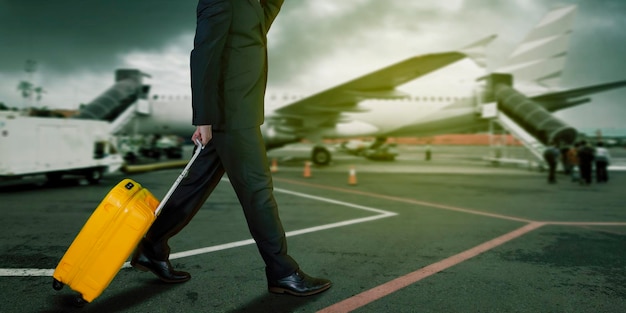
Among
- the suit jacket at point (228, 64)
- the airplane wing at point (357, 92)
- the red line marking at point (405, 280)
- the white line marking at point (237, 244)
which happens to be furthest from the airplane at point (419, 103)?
the suit jacket at point (228, 64)

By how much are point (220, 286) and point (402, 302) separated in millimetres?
1184

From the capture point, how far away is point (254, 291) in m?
2.53

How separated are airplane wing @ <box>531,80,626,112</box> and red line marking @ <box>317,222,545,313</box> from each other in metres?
17.7

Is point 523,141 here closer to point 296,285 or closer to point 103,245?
point 296,285

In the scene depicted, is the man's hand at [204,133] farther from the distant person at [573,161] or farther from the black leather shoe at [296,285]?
the distant person at [573,161]

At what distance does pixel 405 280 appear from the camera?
108 inches

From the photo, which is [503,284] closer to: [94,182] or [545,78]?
[94,182]

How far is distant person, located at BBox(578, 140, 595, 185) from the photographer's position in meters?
11.0

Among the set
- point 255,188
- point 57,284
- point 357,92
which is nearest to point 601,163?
point 357,92

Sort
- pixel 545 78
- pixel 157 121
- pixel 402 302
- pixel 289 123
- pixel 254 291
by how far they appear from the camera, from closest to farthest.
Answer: pixel 402 302 < pixel 254 291 < pixel 289 123 < pixel 157 121 < pixel 545 78

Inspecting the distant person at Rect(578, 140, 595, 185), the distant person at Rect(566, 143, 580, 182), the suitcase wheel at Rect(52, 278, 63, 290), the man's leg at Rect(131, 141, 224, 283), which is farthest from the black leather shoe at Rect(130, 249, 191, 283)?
the distant person at Rect(566, 143, 580, 182)

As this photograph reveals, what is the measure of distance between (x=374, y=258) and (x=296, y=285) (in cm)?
111

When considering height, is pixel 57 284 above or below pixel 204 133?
below

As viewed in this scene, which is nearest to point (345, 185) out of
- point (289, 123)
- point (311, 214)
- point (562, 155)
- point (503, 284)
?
point (311, 214)
